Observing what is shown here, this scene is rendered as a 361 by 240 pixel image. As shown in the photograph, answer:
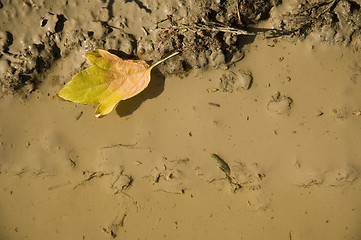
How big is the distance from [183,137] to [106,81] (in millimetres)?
658

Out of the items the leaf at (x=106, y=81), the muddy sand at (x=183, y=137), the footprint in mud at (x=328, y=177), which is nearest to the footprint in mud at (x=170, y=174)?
the muddy sand at (x=183, y=137)

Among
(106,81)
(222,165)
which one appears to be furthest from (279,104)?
(106,81)

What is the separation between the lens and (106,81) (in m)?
2.82

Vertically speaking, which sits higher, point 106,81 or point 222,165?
point 106,81

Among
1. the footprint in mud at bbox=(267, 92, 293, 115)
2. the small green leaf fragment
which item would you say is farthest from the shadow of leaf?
the footprint in mud at bbox=(267, 92, 293, 115)

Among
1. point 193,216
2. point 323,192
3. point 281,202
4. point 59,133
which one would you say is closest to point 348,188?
point 323,192

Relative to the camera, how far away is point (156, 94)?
2949 mm

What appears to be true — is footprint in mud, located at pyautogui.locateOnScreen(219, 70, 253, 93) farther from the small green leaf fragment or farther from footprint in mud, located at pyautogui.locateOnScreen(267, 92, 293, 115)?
the small green leaf fragment

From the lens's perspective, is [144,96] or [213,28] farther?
[144,96]

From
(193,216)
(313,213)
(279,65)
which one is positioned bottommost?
(193,216)

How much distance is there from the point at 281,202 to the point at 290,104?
2.28ft

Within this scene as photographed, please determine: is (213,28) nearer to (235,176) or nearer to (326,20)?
(326,20)

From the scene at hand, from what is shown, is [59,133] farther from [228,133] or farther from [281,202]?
[281,202]

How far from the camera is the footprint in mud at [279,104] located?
2.92 meters
